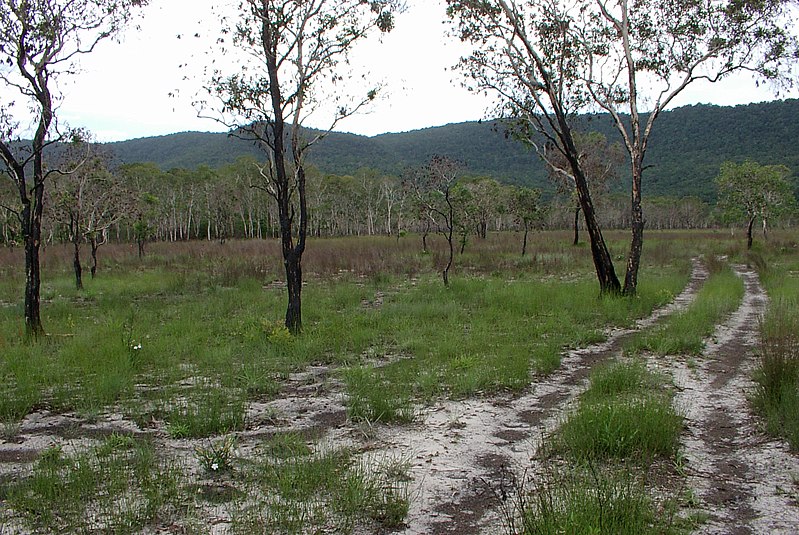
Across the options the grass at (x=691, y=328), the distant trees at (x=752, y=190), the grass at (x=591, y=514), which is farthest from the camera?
the distant trees at (x=752, y=190)

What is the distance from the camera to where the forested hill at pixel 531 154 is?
303 feet

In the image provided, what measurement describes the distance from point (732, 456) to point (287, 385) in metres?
4.98

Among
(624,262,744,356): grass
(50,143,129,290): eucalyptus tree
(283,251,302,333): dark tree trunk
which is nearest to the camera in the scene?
(624,262,744,356): grass

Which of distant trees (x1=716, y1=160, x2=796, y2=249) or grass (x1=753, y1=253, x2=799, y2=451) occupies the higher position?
distant trees (x1=716, y1=160, x2=796, y2=249)

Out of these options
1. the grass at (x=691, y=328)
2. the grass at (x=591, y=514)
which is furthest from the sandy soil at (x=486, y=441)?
the grass at (x=691, y=328)

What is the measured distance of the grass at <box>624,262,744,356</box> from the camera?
8984mm

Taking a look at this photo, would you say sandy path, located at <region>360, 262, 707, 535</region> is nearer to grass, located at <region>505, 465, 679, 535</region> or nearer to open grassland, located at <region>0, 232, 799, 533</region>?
open grassland, located at <region>0, 232, 799, 533</region>

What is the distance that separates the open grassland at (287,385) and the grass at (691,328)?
46 mm

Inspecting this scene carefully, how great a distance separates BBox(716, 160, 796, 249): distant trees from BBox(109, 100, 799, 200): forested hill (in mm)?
40803

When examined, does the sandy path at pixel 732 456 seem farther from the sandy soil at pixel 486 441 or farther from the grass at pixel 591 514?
Result: the grass at pixel 591 514

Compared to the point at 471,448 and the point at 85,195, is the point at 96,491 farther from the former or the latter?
the point at 85,195

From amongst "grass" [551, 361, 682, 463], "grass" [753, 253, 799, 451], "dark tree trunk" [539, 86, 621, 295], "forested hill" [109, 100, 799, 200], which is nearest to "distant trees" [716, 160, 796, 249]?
"dark tree trunk" [539, 86, 621, 295]

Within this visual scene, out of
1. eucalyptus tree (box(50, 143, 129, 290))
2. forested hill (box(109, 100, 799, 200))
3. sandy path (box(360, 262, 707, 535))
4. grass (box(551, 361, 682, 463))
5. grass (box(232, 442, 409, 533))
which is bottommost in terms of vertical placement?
sandy path (box(360, 262, 707, 535))

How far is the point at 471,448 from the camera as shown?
17.1 ft
